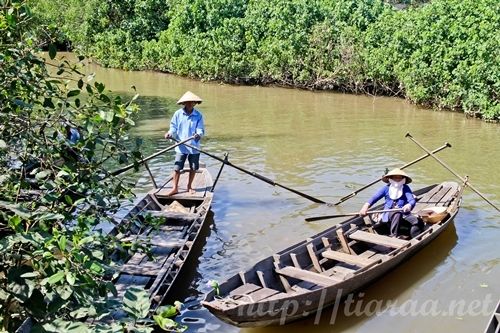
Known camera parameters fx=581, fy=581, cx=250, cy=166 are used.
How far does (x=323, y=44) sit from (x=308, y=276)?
620 inches

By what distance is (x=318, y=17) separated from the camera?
71.3 ft

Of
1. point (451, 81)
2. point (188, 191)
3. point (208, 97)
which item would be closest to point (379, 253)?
point (188, 191)

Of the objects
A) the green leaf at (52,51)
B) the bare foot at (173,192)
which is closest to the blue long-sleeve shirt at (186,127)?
the bare foot at (173,192)

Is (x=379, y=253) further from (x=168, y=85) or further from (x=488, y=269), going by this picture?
(x=168, y=85)

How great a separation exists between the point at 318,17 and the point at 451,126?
27.0 ft

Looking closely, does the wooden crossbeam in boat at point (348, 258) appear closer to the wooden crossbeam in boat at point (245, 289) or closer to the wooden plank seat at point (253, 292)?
the wooden plank seat at point (253, 292)

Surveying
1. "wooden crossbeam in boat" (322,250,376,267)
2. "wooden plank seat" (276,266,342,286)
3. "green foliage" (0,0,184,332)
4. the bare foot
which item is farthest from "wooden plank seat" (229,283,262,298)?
the bare foot

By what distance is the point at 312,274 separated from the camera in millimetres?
6020

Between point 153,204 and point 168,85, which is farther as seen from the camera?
point 168,85

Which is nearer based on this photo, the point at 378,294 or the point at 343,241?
the point at 378,294

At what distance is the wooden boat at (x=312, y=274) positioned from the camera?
5.17m

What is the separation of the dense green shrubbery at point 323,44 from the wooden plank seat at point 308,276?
37.2 feet

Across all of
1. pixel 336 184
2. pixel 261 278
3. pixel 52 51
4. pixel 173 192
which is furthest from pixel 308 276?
pixel 336 184

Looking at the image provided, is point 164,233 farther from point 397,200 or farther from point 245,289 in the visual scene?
point 397,200
